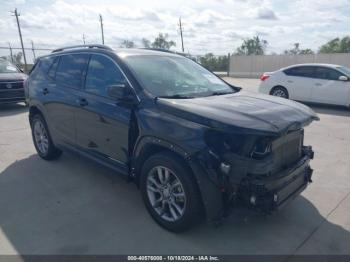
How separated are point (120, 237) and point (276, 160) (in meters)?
1.71

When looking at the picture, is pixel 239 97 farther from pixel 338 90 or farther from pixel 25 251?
pixel 338 90

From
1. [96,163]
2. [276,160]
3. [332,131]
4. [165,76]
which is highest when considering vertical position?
[165,76]

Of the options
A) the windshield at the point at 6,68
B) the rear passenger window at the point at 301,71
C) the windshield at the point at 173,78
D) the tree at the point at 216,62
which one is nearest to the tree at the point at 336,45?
the tree at the point at 216,62

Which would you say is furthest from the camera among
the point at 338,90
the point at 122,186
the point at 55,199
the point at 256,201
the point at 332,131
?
the point at 338,90

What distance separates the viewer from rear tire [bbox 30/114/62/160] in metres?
5.32

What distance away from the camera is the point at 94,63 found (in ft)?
A: 13.6

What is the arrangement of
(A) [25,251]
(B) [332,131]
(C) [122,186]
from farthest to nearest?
(B) [332,131] → (C) [122,186] → (A) [25,251]

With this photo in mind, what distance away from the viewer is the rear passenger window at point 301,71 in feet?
36.2

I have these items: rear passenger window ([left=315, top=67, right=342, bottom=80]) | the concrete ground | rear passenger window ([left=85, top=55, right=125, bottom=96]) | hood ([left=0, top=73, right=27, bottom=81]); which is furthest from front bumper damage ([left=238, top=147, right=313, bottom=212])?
hood ([left=0, top=73, right=27, bottom=81])

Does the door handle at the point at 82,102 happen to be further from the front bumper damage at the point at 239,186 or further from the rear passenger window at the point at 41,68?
the front bumper damage at the point at 239,186

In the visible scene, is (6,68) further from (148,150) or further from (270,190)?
(270,190)

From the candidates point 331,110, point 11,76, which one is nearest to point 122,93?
point 331,110

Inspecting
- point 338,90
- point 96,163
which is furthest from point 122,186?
point 338,90

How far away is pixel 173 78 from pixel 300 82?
27.6ft
